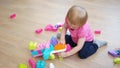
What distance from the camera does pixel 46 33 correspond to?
64.4 inches

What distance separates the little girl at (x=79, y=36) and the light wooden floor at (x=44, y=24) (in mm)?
45

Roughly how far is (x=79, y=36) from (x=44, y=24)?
1.63 ft

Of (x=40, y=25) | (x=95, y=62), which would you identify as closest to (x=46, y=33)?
(x=40, y=25)

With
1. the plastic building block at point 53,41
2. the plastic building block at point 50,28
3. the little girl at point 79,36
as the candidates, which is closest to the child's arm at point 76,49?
the little girl at point 79,36

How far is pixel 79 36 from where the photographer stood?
1354mm

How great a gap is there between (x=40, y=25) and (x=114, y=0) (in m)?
0.86

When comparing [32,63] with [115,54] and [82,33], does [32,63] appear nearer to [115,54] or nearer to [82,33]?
[82,33]

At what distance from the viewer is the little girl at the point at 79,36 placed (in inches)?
50.1

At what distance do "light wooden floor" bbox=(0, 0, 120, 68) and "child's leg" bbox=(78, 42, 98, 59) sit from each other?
0.03m

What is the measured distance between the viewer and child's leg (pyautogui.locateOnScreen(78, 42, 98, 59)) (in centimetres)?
137

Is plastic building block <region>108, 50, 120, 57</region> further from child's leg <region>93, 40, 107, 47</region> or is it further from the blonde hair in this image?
the blonde hair

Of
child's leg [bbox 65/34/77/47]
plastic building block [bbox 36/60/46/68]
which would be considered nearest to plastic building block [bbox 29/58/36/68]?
plastic building block [bbox 36/60/46/68]

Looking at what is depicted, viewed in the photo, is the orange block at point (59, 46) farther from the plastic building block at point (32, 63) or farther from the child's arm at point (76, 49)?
the plastic building block at point (32, 63)

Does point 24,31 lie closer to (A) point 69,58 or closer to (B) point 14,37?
(B) point 14,37
